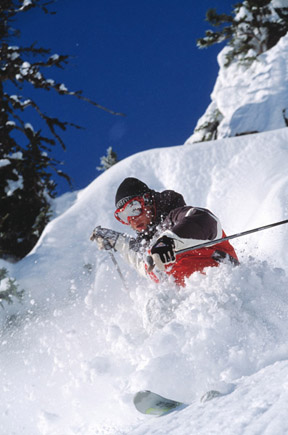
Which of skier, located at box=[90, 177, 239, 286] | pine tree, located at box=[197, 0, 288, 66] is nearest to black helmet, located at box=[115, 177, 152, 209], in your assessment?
skier, located at box=[90, 177, 239, 286]

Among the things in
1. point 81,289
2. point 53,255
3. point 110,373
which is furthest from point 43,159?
point 110,373

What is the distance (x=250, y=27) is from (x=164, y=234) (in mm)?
19685

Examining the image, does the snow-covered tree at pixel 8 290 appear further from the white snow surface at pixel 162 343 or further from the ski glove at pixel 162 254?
the ski glove at pixel 162 254

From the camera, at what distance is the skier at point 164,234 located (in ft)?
10.1

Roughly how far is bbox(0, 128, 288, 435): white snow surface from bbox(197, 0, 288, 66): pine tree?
14.4 metres

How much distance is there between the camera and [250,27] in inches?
746

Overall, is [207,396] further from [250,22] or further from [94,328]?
[250,22]

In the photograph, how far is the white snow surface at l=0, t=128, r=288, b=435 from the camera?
167cm

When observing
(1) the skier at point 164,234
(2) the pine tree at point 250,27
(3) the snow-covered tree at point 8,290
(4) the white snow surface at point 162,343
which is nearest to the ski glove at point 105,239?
(1) the skier at point 164,234

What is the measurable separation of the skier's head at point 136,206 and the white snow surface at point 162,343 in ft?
2.37

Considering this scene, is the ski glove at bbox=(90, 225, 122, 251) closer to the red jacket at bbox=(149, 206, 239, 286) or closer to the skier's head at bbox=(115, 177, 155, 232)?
the skier's head at bbox=(115, 177, 155, 232)

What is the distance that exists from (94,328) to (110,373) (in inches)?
76.5

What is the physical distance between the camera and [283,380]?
1.47m

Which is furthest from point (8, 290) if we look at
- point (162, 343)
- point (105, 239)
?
point (162, 343)
